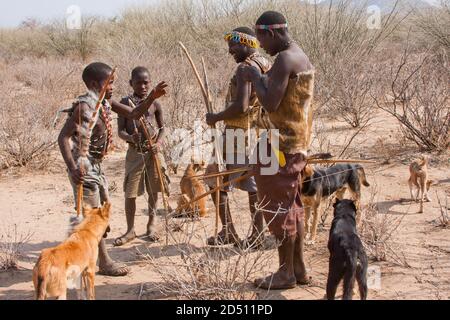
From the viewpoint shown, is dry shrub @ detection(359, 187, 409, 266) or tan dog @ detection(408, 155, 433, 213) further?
tan dog @ detection(408, 155, 433, 213)

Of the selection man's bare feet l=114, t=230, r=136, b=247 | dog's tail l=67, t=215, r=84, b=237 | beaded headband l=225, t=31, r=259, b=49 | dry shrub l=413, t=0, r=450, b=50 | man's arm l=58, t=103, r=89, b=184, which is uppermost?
dry shrub l=413, t=0, r=450, b=50

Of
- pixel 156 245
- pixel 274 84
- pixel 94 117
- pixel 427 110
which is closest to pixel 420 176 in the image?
pixel 427 110

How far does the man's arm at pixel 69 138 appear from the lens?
3.77 meters

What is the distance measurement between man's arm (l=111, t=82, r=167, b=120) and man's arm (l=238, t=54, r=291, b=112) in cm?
79

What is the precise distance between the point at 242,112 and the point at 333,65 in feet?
19.1

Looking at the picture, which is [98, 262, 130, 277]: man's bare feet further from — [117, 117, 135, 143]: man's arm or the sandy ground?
[117, 117, 135, 143]: man's arm

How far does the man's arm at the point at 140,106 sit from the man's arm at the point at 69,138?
496 mm

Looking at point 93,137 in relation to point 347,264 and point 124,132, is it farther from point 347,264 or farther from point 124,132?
point 347,264

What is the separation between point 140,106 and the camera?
422cm

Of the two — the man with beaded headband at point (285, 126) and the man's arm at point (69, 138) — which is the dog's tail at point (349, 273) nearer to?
the man with beaded headband at point (285, 126)

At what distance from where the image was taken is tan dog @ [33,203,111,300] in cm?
308

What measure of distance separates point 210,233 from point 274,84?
7.50 feet

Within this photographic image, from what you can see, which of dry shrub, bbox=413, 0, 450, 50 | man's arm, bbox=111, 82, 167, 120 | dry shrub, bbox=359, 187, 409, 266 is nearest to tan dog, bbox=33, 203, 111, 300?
man's arm, bbox=111, 82, 167, 120

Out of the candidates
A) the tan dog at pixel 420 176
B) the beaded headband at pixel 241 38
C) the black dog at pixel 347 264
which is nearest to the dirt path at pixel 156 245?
the tan dog at pixel 420 176
